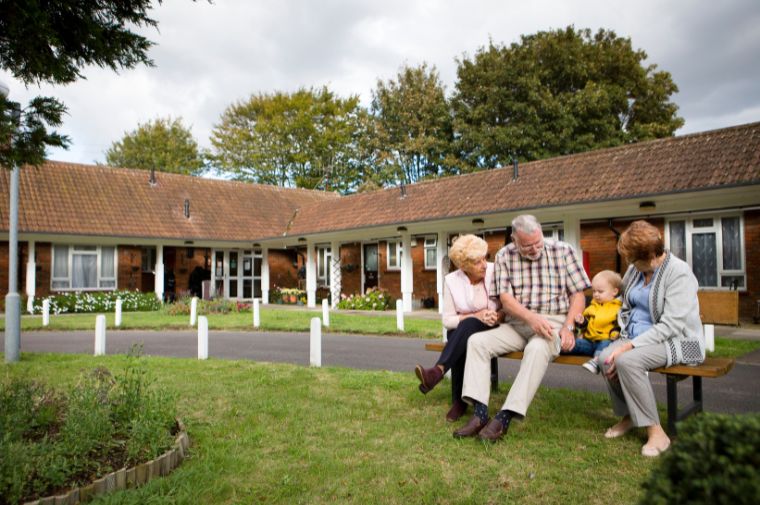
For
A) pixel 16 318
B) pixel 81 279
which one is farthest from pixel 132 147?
pixel 16 318

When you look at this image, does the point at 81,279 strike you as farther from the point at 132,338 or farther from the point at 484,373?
the point at 484,373

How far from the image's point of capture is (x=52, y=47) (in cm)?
418

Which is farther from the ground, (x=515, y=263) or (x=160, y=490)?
(x=515, y=263)

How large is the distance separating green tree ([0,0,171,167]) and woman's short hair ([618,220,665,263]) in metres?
4.25

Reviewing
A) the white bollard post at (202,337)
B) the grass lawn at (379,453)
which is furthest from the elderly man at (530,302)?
the white bollard post at (202,337)

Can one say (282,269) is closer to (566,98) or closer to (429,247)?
(429,247)

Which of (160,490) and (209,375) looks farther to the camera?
(209,375)

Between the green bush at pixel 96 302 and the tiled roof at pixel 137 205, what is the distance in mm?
2466

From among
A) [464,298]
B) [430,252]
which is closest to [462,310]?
[464,298]

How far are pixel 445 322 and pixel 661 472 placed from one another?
3599 mm

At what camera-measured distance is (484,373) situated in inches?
182

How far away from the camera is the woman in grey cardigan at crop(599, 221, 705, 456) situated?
4.16 metres

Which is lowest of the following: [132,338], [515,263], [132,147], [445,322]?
[132,338]

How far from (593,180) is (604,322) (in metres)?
11.5
